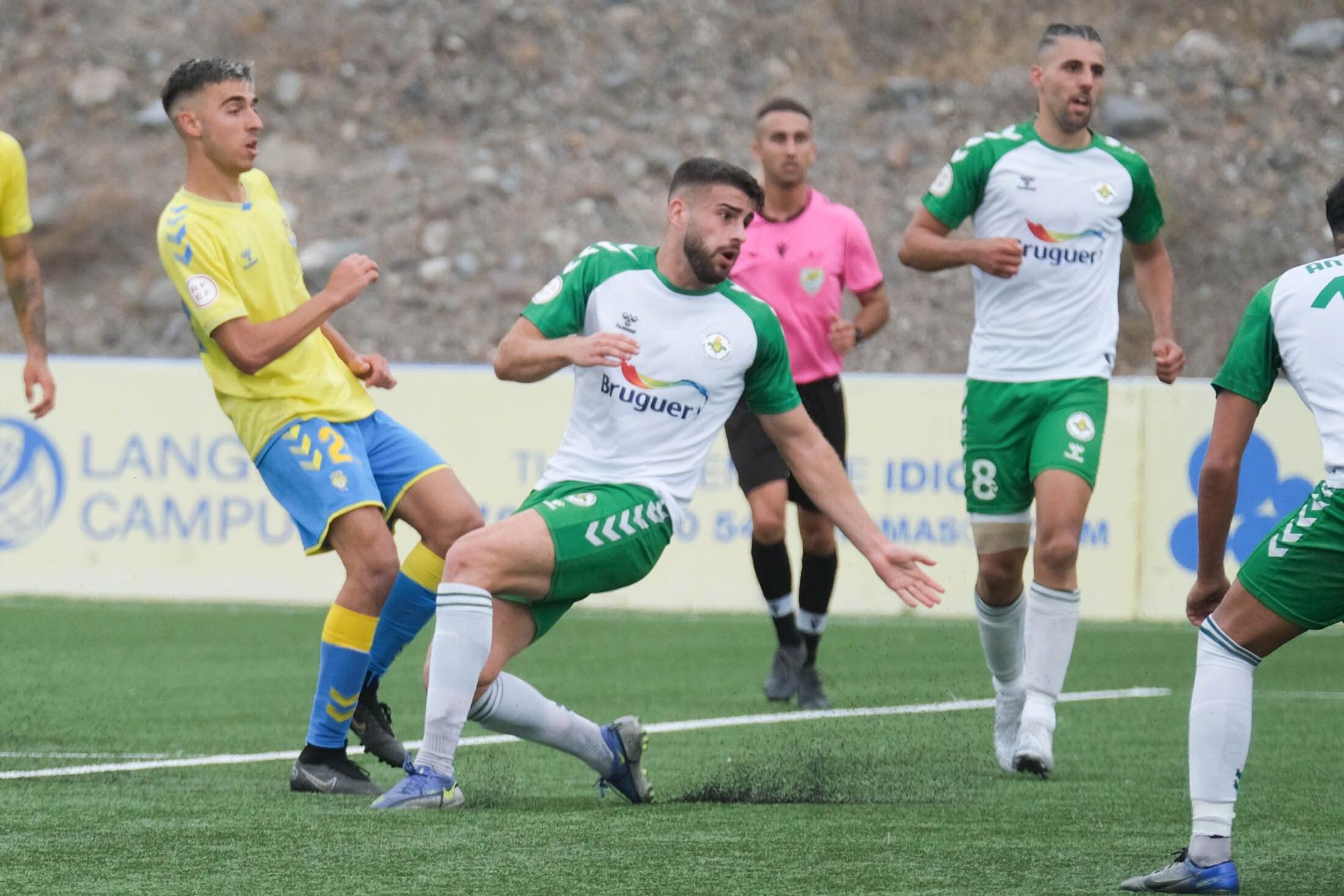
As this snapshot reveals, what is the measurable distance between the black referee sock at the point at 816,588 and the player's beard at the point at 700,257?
11.1 ft

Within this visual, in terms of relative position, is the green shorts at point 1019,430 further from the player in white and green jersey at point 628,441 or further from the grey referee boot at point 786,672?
the grey referee boot at point 786,672

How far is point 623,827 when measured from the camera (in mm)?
5141

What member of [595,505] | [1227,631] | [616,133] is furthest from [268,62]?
[1227,631]

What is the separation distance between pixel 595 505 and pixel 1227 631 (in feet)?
6.38

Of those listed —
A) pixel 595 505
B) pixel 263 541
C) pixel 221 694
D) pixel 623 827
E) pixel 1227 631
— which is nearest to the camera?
pixel 1227 631

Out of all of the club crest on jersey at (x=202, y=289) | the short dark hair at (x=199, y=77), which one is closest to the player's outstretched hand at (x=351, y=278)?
the club crest on jersey at (x=202, y=289)

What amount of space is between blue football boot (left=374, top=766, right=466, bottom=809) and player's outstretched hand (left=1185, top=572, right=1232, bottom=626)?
2.08 meters

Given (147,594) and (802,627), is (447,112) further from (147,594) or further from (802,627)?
(802,627)

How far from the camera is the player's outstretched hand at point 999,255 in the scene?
22.7ft

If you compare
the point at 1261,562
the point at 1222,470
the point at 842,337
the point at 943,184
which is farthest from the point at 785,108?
the point at 1261,562

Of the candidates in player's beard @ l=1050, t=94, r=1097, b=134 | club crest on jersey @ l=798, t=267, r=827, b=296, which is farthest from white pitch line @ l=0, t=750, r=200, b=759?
player's beard @ l=1050, t=94, r=1097, b=134

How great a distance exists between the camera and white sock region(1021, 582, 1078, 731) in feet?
22.0

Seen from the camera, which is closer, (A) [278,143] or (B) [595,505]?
(B) [595,505]

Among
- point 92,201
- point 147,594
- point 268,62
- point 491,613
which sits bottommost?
point 147,594
